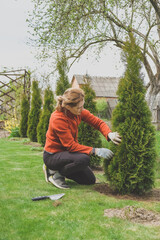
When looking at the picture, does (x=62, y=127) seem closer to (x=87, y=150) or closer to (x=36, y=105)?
(x=87, y=150)

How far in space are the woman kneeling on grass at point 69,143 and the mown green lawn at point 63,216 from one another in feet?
0.94

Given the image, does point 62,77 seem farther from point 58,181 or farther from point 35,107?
point 35,107

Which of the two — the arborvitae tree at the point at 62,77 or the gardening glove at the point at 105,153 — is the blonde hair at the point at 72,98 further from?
the arborvitae tree at the point at 62,77

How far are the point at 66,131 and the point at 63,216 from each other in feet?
4.37

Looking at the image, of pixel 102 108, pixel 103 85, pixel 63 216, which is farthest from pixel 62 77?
pixel 103 85

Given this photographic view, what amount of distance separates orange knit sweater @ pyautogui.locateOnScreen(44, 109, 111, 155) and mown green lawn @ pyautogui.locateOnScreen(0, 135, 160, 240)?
68cm

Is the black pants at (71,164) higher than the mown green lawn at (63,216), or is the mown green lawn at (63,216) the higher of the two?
the black pants at (71,164)

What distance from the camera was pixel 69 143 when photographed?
3807 mm

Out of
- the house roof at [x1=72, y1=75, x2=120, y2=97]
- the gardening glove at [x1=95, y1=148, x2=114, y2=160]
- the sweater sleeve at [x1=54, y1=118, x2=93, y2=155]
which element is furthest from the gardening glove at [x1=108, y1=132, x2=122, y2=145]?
the house roof at [x1=72, y1=75, x2=120, y2=97]

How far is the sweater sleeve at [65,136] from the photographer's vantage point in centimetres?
377

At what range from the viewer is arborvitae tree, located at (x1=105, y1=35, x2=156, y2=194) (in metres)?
3.56

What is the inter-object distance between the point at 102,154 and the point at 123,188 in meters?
0.61

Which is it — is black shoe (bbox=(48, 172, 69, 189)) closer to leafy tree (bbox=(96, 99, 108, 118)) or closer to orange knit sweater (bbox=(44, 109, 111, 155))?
orange knit sweater (bbox=(44, 109, 111, 155))

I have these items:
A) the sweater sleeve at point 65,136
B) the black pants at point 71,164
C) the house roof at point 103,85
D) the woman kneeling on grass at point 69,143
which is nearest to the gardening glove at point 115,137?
the woman kneeling on grass at point 69,143
